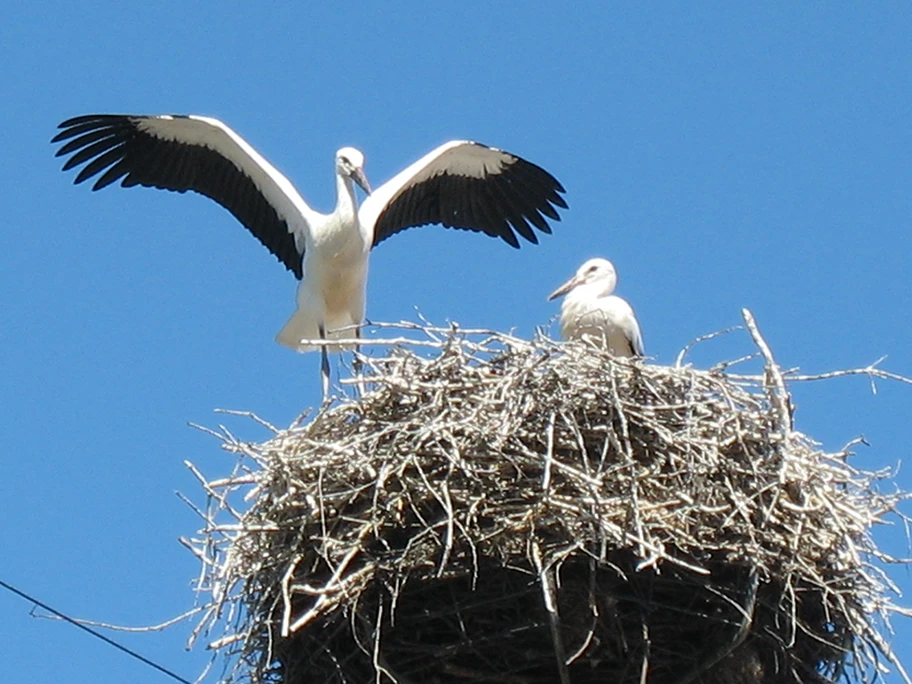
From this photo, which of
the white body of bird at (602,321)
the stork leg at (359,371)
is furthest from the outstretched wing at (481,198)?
the stork leg at (359,371)

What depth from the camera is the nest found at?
5.84 metres

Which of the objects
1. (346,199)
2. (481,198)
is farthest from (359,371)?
(481,198)

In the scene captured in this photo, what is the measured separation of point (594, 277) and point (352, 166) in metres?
1.20

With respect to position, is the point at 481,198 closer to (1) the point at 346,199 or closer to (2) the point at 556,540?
(1) the point at 346,199

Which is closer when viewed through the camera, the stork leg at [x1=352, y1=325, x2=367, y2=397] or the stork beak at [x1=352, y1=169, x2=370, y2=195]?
the stork leg at [x1=352, y1=325, x2=367, y2=397]

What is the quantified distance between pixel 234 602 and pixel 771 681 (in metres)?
1.60

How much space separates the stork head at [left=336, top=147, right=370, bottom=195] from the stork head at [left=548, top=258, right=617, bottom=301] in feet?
3.25

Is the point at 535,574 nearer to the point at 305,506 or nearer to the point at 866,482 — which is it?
the point at 305,506

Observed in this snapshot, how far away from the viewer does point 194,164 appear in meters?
9.28

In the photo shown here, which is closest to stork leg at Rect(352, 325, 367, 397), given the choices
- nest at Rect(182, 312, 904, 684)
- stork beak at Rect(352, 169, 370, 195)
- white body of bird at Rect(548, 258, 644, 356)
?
nest at Rect(182, 312, 904, 684)

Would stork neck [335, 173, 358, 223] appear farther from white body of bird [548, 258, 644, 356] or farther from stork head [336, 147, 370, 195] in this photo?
white body of bird [548, 258, 644, 356]

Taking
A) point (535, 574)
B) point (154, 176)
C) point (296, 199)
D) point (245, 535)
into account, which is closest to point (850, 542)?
point (535, 574)

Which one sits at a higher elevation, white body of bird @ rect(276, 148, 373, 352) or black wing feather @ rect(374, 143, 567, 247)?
black wing feather @ rect(374, 143, 567, 247)

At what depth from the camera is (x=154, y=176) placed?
930cm
